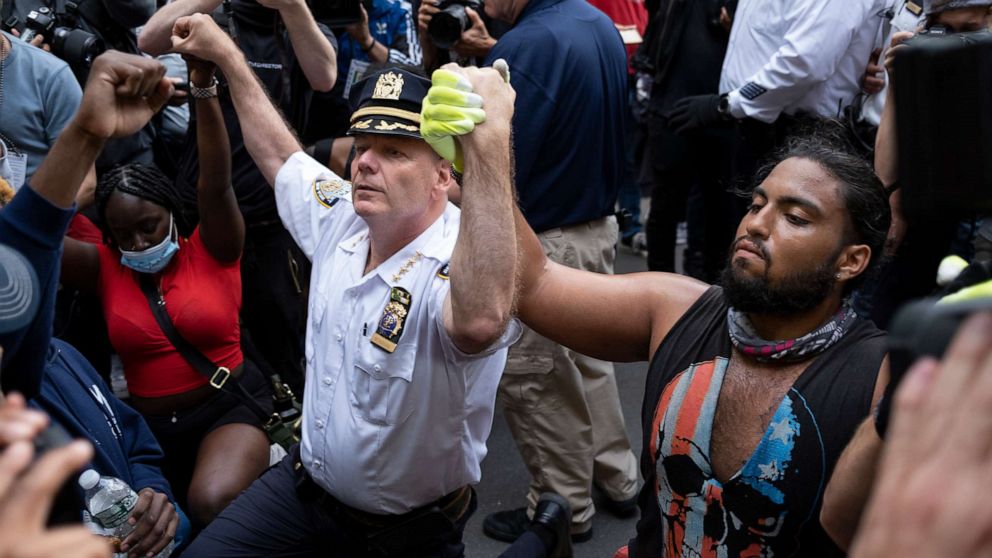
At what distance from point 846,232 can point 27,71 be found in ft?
9.26

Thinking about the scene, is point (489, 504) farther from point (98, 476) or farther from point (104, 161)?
point (104, 161)

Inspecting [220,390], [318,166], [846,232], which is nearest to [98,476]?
[220,390]

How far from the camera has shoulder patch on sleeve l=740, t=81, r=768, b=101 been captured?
159 inches

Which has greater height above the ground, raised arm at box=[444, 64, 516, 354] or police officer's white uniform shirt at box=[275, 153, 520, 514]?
raised arm at box=[444, 64, 516, 354]

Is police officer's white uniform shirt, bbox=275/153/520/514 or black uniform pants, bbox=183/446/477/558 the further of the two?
black uniform pants, bbox=183/446/477/558

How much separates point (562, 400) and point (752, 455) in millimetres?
1648

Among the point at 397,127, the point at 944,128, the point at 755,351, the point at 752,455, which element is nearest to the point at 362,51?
the point at 397,127

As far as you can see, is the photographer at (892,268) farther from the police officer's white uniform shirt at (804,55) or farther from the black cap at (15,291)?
the black cap at (15,291)

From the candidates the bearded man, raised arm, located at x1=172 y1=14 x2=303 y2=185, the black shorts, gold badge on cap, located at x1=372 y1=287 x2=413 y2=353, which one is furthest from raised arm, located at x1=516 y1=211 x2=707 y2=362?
the black shorts

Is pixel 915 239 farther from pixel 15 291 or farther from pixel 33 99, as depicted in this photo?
pixel 33 99

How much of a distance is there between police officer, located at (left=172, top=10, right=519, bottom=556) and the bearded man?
0.27 metres

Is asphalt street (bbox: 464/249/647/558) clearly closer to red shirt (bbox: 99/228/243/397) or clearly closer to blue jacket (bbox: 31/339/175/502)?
red shirt (bbox: 99/228/243/397)

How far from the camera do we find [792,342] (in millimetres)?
2061

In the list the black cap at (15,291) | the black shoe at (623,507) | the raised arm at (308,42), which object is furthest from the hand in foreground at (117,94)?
the black shoe at (623,507)
